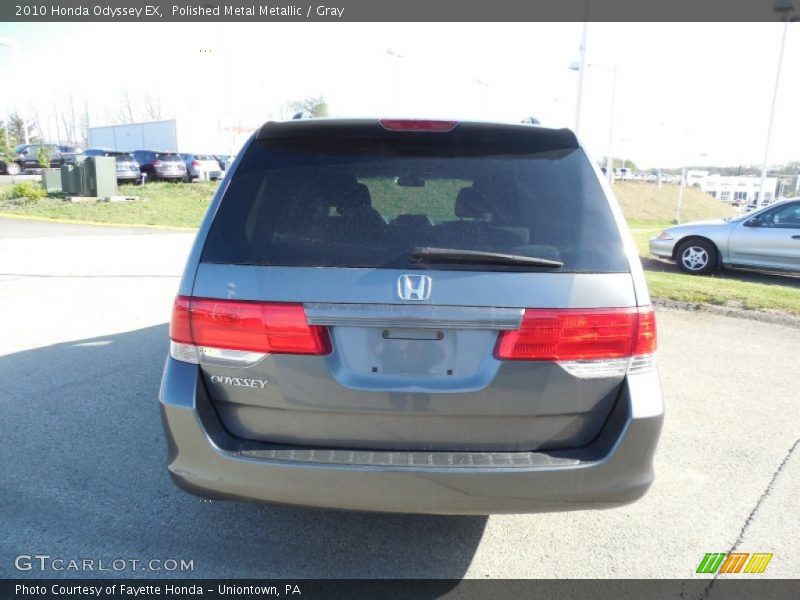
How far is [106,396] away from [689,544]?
3.91 metres

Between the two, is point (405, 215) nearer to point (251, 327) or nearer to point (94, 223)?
point (251, 327)

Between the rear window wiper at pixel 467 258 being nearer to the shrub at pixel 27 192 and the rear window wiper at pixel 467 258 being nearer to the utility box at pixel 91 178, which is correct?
the utility box at pixel 91 178

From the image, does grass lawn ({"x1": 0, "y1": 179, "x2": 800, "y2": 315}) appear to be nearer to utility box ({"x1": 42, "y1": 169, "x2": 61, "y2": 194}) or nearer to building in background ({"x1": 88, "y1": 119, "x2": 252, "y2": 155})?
utility box ({"x1": 42, "y1": 169, "x2": 61, "y2": 194})

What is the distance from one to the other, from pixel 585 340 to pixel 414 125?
1.11 meters

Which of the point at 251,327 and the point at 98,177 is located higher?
the point at 251,327

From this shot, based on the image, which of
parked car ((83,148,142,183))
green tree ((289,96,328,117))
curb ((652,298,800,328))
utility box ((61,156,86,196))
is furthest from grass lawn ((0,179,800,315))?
green tree ((289,96,328,117))

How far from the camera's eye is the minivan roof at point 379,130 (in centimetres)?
249

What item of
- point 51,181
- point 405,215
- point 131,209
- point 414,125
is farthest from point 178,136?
point 405,215

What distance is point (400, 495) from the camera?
2.21 m

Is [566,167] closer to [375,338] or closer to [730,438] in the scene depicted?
[375,338]

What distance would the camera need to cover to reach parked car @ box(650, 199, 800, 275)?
1043cm

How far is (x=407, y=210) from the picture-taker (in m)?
2.93

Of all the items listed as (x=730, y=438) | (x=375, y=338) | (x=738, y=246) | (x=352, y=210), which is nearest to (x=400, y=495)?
(x=375, y=338)

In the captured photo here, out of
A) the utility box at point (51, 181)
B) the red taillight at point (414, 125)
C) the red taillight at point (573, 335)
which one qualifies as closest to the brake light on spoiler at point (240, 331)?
the red taillight at point (573, 335)
